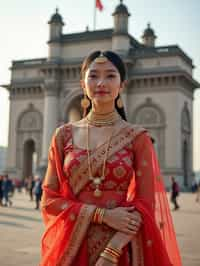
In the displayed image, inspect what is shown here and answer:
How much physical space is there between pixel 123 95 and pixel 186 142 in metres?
6.45

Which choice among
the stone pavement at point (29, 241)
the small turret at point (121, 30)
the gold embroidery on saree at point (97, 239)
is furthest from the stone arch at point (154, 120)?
the gold embroidery on saree at point (97, 239)

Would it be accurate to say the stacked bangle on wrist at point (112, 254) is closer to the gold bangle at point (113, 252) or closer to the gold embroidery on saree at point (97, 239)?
the gold bangle at point (113, 252)

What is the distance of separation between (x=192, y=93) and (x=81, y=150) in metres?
34.6

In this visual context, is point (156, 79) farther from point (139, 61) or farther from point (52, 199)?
point (52, 199)

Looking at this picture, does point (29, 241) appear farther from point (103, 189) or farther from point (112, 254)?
point (112, 254)

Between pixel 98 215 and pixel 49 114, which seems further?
pixel 49 114

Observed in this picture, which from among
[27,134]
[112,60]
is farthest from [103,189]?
[27,134]

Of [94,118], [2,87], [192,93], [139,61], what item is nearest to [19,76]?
[2,87]

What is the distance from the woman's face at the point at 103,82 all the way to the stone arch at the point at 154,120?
96.4ft

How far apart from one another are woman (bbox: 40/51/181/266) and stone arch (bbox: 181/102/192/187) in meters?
31.3

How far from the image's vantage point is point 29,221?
11.4 m

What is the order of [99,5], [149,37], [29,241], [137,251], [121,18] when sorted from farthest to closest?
1. [149,37]
2. [99,5]
3. [121,18]
4. [29,241]
5. [137,251]

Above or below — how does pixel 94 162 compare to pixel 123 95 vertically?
below

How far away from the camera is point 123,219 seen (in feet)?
7.00
